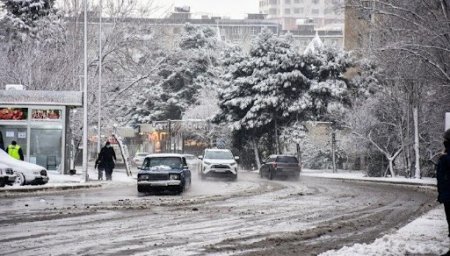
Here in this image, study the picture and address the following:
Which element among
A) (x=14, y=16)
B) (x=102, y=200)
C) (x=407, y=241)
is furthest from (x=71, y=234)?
(x=14, y=16)

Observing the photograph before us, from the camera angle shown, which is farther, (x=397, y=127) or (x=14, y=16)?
(x=14, y=16)

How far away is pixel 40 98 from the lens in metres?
38.9

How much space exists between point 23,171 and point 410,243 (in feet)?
68.0

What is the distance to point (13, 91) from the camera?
127ft

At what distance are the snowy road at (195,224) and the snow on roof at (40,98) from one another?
1261 centimetres

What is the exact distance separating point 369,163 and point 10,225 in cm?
4163

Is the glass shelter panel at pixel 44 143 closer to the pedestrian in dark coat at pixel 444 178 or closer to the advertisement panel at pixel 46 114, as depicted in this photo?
the advertisement panel at pixel 46 114

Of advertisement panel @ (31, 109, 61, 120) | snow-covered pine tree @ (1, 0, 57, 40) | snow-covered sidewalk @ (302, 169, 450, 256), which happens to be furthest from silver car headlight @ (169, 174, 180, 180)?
snow-covered pine tree @ (1, 0, 57, 40)

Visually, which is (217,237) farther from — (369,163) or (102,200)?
(369,163)

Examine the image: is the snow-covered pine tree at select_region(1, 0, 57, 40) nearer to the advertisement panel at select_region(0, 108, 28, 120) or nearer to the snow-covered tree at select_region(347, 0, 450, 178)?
the advertisement panel at select_region(0, 108, 28, 120)

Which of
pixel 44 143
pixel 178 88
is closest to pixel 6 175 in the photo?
pixel 44 143

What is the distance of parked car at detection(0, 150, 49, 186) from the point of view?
101 ft

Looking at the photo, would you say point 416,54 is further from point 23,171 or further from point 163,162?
point 23,171

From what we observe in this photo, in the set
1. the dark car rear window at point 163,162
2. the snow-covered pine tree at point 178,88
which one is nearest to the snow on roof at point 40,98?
the dark car rear window at point 163,162
